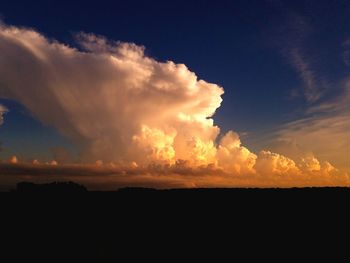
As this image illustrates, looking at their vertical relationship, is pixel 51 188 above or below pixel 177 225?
above

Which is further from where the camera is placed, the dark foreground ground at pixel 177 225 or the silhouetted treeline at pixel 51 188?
the silhouetted treeline at pixel 51 188

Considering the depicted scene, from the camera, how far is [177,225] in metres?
22.3

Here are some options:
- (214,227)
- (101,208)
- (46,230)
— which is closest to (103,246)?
(101,208)

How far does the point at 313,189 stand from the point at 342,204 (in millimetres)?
1957

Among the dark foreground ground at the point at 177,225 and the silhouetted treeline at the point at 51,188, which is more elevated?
the silhouetted treeline at the point at 51,188

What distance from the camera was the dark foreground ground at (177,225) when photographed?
778 inches

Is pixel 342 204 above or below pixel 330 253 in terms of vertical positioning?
above

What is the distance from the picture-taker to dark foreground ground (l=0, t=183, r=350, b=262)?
19.8 meters

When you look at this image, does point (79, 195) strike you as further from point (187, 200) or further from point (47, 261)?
point (187, 200)

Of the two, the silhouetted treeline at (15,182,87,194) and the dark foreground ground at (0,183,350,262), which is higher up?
the silhouetted treeline at (15,182,87,194)

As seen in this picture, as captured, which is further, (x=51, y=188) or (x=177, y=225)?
(x=51, y=188)

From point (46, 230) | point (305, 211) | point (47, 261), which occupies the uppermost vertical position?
point (305, 211)

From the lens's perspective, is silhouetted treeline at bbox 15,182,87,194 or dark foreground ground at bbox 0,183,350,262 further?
silhouetted treeline at bbox 15,182,87,194

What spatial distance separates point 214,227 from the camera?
21578 mm
